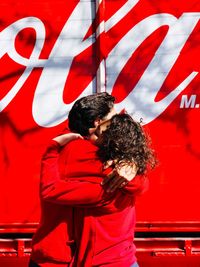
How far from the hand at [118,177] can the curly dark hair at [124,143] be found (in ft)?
0.09

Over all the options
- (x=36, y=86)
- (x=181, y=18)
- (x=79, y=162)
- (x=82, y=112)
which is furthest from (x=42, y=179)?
(x=181, y=18)

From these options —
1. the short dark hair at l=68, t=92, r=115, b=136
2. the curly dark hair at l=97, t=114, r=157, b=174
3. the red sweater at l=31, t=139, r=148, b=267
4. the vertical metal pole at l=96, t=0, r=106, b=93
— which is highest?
the vertical metal pole at l=96, t=0, r=106, b=93

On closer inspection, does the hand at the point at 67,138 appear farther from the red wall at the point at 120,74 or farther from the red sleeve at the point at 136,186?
the red wall at the point at 120,74

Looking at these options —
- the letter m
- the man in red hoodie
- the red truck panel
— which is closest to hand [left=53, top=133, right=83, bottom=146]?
the man in red hoodie

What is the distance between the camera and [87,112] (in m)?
2.08

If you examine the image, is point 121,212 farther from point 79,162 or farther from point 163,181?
point 163,181

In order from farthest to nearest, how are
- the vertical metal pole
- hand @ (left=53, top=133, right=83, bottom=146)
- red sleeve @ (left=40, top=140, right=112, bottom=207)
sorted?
the vertical metal pole → hand @ (left=53, top=133, right=83, bottom=146) → red sleeve @ (left=40, top=140, right=112, bottom=207)

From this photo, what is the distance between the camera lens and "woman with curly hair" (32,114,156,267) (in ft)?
6.36

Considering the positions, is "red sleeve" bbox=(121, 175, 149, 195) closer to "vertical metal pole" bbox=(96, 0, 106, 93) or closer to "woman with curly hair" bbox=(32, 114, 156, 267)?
"woman with curly hair" bbox=(32, 114, 156, 267)

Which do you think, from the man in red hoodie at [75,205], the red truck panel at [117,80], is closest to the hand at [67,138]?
the man in red hoodie at [75,205]

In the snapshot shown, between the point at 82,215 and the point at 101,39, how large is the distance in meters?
1.68

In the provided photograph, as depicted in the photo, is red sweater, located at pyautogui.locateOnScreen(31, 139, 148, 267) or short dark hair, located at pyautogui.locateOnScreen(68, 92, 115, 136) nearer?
red sweater, located at pyautogui.locateOnScreen(31, 139, 148, 267)

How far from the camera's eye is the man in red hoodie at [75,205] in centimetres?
191

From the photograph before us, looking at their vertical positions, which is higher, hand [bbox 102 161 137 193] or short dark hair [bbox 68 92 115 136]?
short dark hair [bbox 68 92 115 136]
